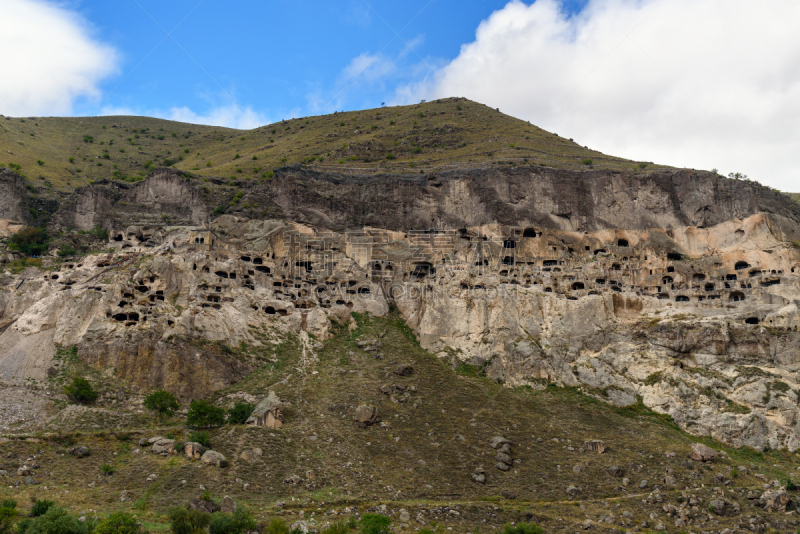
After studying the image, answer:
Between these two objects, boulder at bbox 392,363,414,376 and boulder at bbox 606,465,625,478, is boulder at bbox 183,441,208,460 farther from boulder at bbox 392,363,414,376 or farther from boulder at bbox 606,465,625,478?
boulder at bbox 606,465,625,478

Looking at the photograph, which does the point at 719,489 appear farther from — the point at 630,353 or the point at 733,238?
the point at 733,238

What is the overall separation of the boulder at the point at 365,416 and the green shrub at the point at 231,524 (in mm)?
12726

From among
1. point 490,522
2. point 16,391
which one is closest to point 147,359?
point 16,391

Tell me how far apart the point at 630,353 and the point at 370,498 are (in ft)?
90.5

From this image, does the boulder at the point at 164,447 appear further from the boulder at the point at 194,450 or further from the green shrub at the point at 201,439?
the green shrub at the point at 201,439

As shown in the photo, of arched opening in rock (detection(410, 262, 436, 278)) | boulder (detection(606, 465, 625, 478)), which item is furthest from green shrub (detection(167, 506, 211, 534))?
arched opening in rock (detection(410, 262, 436, 278))

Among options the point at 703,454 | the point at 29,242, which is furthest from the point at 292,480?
the point at 29,242

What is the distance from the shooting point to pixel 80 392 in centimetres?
4041

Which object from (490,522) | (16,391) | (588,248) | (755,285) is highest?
(588,248)

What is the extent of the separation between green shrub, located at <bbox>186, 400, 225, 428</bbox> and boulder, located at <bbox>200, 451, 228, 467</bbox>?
13.5 ft

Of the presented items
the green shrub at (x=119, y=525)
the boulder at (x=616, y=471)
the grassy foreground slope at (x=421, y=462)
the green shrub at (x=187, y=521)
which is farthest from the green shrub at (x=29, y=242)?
the boulder at (x=616, y=471)

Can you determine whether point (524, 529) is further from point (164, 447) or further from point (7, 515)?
point (7, 515)

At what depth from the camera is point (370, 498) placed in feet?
111

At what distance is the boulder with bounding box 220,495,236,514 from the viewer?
30606 millimetres
